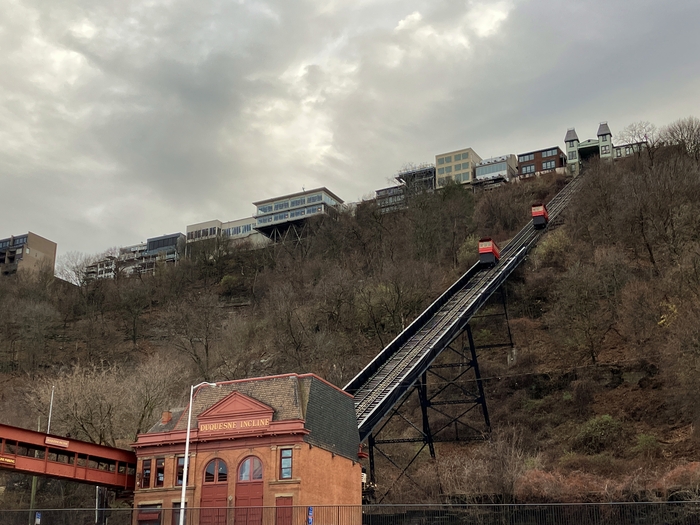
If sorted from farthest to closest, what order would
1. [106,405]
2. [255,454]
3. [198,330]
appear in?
[198,330] → [106,405] → [255,454]

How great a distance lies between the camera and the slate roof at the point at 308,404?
1401 inches

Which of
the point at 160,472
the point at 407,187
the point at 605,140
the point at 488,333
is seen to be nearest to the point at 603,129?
the point at 605,140

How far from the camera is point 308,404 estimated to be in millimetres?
35531

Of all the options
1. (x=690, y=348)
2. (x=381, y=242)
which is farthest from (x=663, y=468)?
(x=381, y=242)

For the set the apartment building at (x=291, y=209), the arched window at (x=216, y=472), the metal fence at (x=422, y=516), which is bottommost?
the metal fence at (x=422, y=516)

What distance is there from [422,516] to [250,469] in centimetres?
829

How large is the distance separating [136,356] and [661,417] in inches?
2332

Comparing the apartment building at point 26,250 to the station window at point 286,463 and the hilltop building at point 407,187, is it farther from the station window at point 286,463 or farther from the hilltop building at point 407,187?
the station window at point 286,463

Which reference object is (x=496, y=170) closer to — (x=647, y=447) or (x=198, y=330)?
(x=198, y=330)

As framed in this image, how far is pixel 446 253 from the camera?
84.9 meters

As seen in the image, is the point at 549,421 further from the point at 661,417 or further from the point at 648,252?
the point at 648,252

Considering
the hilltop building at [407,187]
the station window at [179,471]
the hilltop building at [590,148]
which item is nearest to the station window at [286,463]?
the station window at [179,471]

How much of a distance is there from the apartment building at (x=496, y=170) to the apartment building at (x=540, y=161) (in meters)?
1.44

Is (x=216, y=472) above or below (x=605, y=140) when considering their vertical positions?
below
